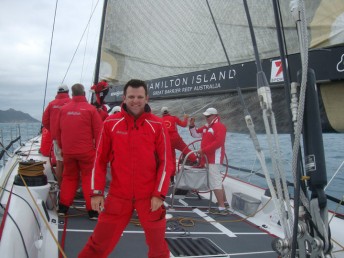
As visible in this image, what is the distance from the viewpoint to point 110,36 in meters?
5.35

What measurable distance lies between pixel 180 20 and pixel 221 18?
2.67ft

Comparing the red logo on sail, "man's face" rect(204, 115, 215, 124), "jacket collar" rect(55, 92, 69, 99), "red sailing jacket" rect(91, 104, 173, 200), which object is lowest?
"red sailing jacket" rect(91, 104, 173, 200)

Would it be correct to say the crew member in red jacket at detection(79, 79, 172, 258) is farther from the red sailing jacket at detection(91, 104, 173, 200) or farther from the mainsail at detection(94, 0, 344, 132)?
the mainsail at detection(94, 0, 344, 132)

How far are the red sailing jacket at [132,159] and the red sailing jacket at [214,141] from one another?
82.8 inches

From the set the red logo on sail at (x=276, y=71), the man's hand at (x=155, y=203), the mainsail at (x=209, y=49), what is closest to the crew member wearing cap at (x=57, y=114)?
the mainsail at (x=209, y=49)

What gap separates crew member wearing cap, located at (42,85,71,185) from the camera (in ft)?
13.5

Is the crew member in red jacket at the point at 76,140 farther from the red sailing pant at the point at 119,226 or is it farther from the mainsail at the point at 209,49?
the red sailing pant at the point at 119,226

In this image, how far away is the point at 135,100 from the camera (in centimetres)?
229

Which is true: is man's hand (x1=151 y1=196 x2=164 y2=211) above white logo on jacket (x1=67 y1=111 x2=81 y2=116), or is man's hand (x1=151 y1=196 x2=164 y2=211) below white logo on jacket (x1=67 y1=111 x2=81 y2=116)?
below

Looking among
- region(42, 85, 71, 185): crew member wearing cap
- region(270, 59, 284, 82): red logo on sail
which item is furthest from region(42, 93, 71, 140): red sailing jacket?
region(270, 59, 284, 82): red logo on sail

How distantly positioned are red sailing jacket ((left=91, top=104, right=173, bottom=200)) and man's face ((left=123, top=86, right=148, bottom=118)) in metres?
0.04

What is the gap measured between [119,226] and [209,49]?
2.12 meters

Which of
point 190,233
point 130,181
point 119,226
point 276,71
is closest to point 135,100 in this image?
point 130,181

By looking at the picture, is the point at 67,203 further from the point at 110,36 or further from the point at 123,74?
the point at 110,36
